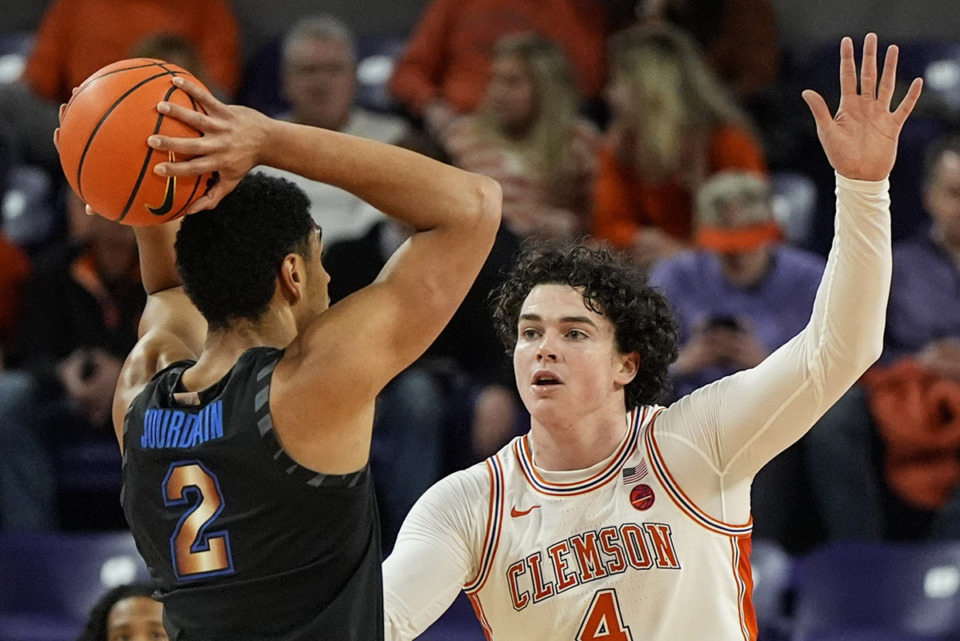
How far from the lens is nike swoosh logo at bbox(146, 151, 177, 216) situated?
2.56 m

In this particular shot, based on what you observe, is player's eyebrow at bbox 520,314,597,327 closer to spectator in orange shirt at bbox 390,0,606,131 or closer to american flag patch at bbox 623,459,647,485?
american flag patch at bbox 623,459,647,485

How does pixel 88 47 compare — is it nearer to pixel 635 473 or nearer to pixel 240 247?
pixel 635 473

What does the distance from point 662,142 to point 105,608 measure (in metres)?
3.31

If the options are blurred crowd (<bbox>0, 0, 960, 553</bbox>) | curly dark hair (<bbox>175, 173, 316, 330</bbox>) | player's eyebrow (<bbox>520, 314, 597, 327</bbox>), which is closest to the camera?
curly dark hair (<bbox>175, 173, 316, 330</bbox>)

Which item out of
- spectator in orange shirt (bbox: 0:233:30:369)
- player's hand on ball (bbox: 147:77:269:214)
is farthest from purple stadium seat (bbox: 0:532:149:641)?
player's hand on ball (bbox: 147:77:269:214)

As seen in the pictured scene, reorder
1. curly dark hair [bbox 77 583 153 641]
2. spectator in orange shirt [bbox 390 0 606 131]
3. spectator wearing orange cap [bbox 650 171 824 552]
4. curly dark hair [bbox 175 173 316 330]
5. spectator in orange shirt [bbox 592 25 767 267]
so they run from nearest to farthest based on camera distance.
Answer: curly dark hair [bbox 175 173 316 330], curly dark hair [bbox 77 583 153 641], spectator wearing orange cap [bbox 650 171 824 552], spectator in orange shirt [bbox 592 25 767 267], spectator in orange shirt [bbox 390 0 606 131]

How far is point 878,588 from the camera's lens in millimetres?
5438

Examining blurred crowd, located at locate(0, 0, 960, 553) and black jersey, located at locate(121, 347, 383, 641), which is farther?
blurred crowd, located at locate(0, 0, 960, 553)

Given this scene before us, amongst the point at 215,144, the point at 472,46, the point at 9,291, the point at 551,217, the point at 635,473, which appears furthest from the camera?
the point at 472,46

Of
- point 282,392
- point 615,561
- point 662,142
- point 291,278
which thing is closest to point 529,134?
point 662,142

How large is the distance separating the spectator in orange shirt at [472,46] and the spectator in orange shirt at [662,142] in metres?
0.80

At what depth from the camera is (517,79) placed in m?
6.62

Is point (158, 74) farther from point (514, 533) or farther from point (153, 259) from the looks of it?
point (514, 533)

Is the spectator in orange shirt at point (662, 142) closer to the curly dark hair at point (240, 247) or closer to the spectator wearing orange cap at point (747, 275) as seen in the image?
the spectator wearing orange cap at point (747, 275)
